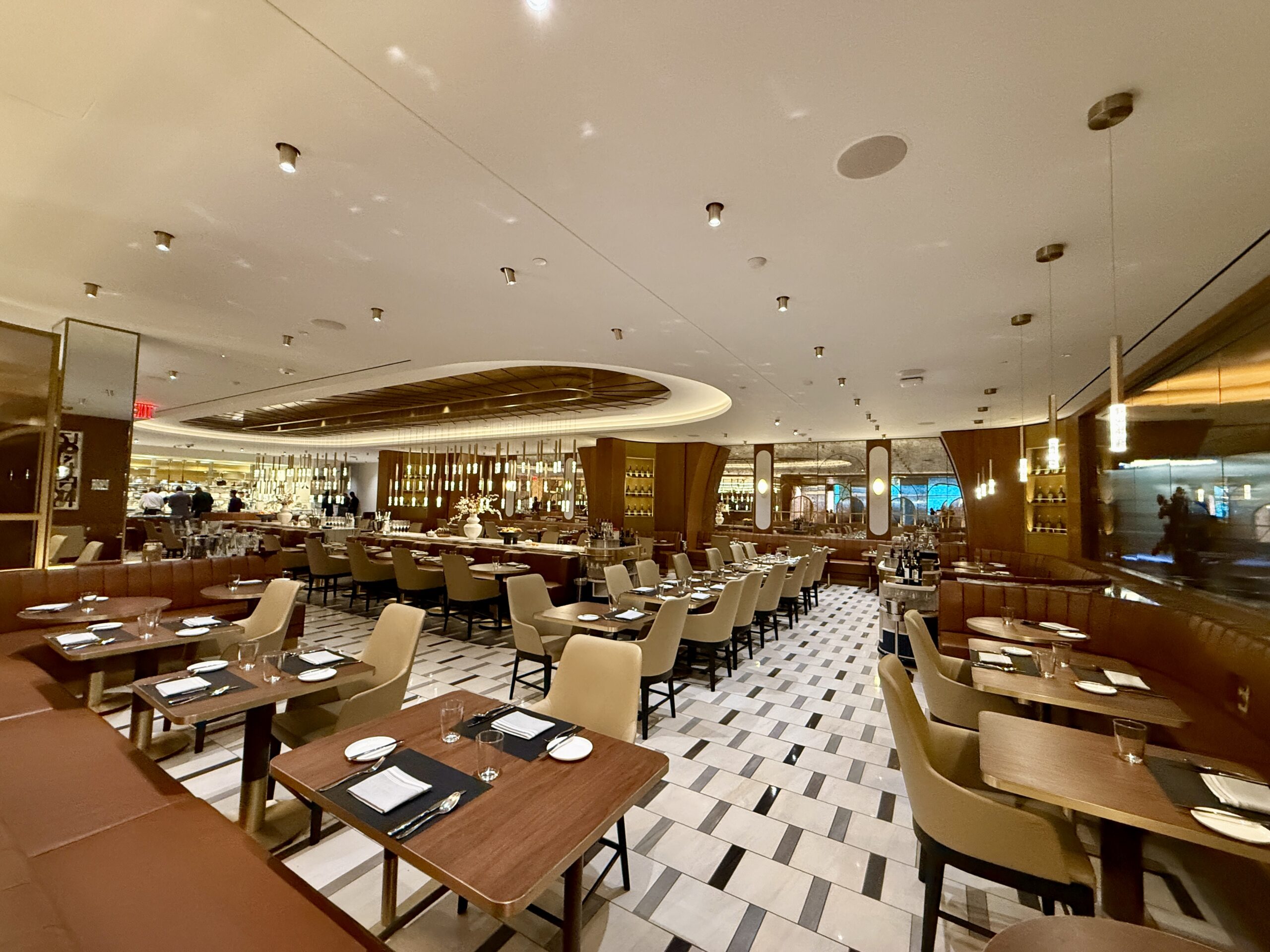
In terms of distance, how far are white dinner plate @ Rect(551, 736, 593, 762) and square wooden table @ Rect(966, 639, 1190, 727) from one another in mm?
2185

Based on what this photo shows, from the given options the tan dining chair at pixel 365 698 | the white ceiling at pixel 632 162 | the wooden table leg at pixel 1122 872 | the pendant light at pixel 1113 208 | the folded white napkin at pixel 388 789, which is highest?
the white ceiling at pixel 632 162

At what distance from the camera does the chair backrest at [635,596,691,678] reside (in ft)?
12.2

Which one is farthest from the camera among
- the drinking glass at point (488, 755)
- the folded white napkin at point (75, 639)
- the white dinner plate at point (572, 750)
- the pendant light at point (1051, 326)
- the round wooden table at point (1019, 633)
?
the round wooden table at point (1019, 633)

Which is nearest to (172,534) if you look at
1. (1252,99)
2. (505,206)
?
(505,206)

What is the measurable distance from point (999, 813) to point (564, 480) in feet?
50.8

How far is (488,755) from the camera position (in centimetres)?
170

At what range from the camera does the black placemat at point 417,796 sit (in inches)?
55.3

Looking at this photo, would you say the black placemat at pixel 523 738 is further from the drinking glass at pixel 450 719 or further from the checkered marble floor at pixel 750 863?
the checkered marble floor at pixel 750 863

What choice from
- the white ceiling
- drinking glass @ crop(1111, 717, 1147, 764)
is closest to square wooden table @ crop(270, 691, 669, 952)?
drinking glass @ crop(1111, 717, 1147, 764)

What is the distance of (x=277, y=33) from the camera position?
6.20ft

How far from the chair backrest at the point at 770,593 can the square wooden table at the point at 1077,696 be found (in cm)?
301

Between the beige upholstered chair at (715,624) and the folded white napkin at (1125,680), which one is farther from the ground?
the folded white napkin at (1125,680)

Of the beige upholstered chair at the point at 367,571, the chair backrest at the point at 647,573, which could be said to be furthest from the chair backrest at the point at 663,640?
the beige upholstered chair at the point at 367,571

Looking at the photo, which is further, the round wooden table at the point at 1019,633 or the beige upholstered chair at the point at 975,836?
the round wooden table at the point at 1019,633
